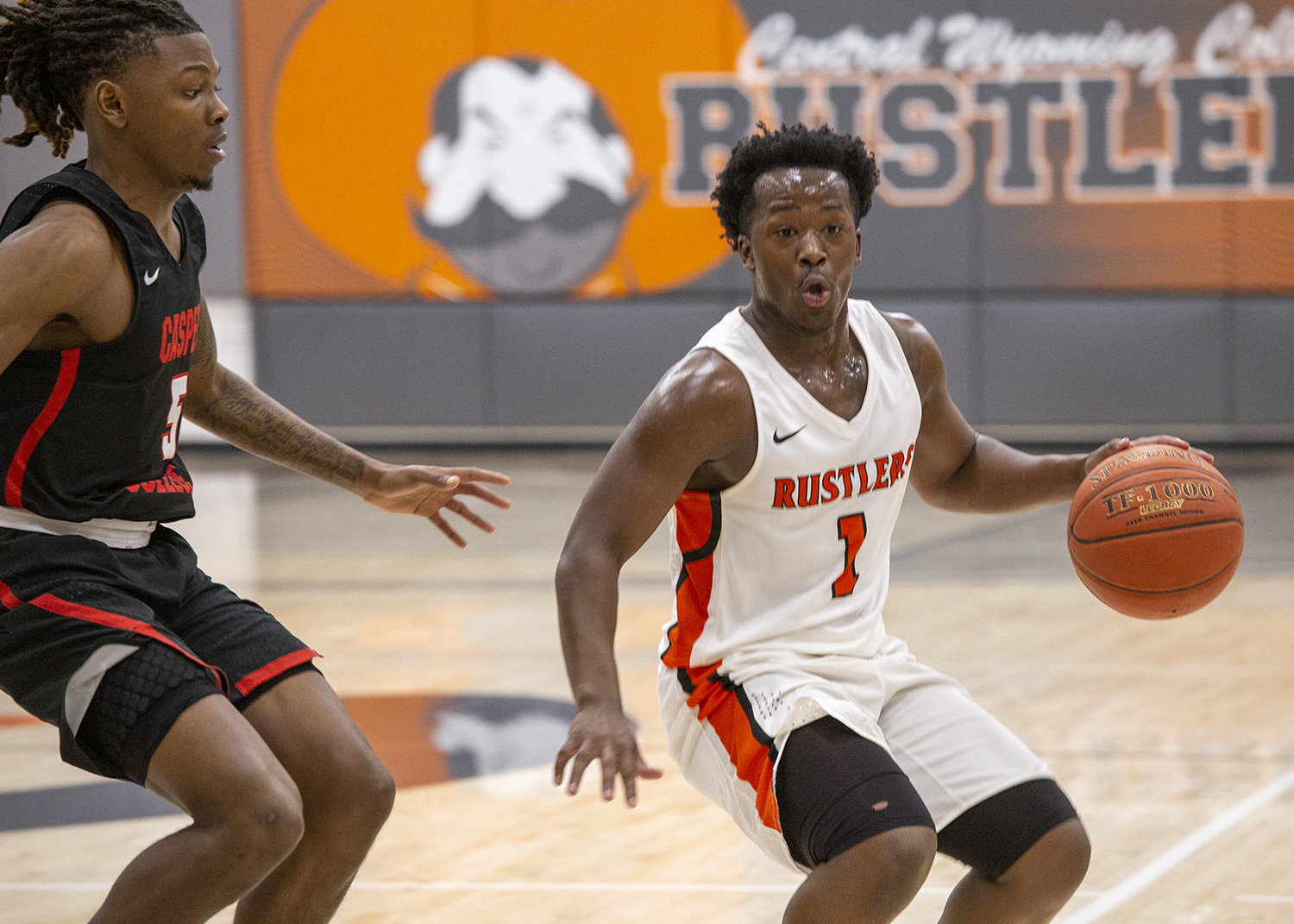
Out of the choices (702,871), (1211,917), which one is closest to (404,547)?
(702,871)

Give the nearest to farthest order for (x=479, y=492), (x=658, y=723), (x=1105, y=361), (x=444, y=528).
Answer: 1. (x=479, y=492)
2. (x=444, y=528)
3. (x=658, y=723)
4. (x=1105, y=361)

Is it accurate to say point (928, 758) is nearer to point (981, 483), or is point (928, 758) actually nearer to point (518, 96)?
point (981, 483)

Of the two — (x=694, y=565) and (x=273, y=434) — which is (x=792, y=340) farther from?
(x=273, y=434)

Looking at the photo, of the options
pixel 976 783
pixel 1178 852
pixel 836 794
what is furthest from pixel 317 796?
pixel 1178 852

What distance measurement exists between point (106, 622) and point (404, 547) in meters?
5.99

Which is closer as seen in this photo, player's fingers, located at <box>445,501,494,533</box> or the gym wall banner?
player's fingers, located at <box>445,501,494,533</box>

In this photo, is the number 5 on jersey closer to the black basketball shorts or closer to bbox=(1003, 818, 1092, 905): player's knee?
the black basketball shorts

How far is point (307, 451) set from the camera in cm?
298

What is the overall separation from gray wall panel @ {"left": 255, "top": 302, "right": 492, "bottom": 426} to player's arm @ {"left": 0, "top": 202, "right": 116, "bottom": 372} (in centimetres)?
902

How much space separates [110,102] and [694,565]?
114 centimetres

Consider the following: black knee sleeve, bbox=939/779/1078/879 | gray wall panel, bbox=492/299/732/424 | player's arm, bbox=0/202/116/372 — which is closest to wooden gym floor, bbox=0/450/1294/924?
black knee sleeve, bbox=939/779/1078/879

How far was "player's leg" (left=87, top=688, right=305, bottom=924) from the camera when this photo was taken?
2.32m

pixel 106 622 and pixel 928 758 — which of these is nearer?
pixel 106 622

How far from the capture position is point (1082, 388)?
35.9 ft
